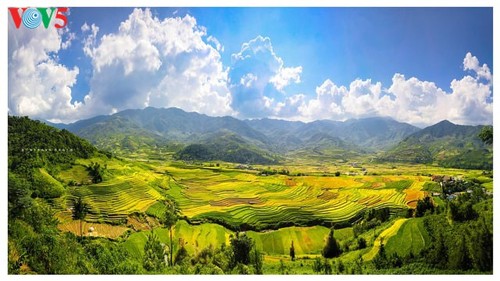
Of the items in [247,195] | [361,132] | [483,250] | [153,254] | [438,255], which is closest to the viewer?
[483,250]

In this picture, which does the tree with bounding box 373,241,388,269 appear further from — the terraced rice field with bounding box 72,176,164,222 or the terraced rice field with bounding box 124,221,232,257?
the terraced rice field with bounding box 72,176,164,222

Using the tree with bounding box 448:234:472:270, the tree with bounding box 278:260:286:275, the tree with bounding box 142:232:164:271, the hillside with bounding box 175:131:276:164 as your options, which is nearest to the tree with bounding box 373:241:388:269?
the tree with bounding box 448:234:472:270

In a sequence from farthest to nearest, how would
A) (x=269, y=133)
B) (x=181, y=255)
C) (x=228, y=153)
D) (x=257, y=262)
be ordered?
(x=269, y=133), (x=228, y=153), (x=181, y=255), (x=257, y=262)

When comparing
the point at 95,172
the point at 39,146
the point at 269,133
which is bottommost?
the point at 95,172

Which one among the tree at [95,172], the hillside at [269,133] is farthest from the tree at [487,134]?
the tree at [95,172]

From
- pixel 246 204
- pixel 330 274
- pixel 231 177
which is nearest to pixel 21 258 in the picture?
pixel 246 204

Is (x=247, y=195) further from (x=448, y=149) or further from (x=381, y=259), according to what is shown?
(x=448, y=149)

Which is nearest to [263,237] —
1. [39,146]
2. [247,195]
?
[247,195]
